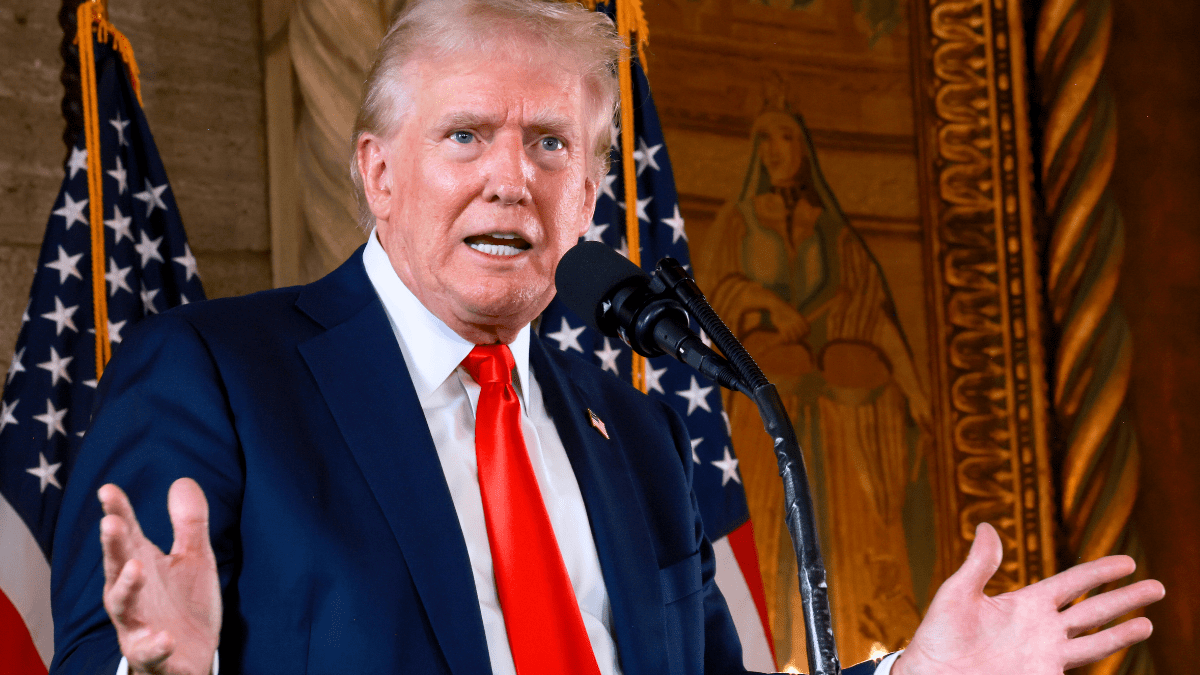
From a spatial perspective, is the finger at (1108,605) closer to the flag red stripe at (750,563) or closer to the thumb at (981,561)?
the thumb at (981,561)

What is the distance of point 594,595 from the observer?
160 cm

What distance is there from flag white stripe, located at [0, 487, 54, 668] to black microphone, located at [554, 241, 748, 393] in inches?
76.1

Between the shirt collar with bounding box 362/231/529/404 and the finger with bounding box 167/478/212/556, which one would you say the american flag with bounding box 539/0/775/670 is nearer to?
the shirt collar with bounding box 362/231/529/404

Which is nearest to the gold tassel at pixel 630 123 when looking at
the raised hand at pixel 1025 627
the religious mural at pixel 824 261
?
the religious mural at pixel 824 261

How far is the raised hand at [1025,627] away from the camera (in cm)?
124

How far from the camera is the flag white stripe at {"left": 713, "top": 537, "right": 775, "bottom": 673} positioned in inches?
126

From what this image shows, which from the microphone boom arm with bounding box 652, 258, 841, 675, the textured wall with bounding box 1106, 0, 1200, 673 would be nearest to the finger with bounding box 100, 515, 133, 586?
the microphone boom arm with bounding box 652, 258, 841, 675

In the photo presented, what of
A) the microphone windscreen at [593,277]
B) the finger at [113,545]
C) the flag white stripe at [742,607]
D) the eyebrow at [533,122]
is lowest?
the flag white stripe at [742,607]

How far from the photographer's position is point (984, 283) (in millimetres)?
4164

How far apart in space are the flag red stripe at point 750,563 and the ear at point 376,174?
6.00 feet

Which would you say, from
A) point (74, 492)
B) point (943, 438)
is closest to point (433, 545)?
point (74, 492)

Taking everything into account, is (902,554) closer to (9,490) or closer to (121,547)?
(9,490)

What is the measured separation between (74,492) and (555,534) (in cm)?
65

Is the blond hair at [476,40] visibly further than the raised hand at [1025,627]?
Yes
